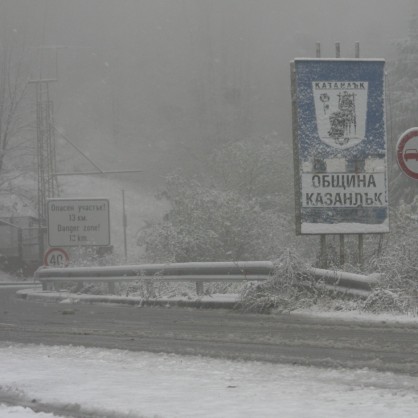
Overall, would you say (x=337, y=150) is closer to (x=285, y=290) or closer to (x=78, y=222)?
(x=285, y=290)

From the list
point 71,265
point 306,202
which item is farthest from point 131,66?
point 306,202

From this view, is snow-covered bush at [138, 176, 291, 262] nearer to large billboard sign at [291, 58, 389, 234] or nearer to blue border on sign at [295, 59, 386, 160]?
large billboard sign at [291, 58, 389, 234]

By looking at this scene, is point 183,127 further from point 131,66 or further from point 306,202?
point 306,202

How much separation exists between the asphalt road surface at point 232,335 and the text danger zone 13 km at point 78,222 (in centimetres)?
756

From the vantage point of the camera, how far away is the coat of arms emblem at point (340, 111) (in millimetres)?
15578

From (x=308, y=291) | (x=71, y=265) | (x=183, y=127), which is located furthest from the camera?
(x=183, y=127)

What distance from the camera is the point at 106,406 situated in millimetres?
6246

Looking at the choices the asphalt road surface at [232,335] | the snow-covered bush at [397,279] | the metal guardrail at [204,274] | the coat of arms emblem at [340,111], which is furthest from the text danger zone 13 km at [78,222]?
the snow-covered bush at [397,279]

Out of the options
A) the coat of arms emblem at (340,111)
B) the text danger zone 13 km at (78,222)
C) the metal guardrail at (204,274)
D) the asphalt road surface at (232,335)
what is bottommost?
the asphalt road surface at (232,335)

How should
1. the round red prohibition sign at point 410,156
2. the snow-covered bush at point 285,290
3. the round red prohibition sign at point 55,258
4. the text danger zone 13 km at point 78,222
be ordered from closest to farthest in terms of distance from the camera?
Result: 1. the round red prohibition sign at point 410,156
2. the snow-covered bush at point 285,290
3. the text danger zone 13 km at point 78,222
4. the round red prohibition sign at point 55,258

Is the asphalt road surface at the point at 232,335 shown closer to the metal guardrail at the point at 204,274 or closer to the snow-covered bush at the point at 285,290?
the snow-covered bush at the point at 285,290

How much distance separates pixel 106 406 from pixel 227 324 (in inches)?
223

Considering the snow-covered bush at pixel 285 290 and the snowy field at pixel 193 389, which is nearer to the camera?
the snowy field at pixel 193 389

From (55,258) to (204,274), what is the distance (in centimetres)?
821
